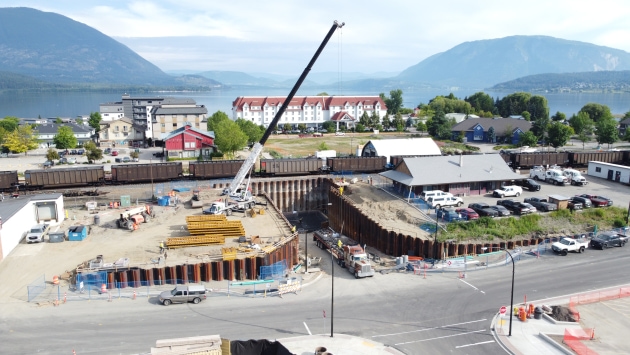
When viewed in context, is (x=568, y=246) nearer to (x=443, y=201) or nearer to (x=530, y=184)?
(x=443, y=201)

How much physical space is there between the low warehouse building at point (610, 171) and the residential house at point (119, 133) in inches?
3042

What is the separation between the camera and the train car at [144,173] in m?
52.1

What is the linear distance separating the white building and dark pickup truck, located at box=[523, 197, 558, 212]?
77917mm

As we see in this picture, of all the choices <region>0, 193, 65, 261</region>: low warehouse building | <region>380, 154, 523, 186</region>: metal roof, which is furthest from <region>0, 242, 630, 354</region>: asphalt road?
<region>380, 154, 523, 186</region>: metal roof

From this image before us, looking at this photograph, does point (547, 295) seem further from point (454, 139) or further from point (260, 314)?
Answer: point (454, 139)

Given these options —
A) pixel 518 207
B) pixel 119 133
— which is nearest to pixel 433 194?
pixel 518 207

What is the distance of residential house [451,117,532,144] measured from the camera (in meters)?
94.1

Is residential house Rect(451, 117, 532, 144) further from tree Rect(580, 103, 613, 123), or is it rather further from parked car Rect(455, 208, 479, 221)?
parked car Rect(455, 208, 479, 221)

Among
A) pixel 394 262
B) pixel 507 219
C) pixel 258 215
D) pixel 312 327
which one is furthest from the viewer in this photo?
pixel 258 215

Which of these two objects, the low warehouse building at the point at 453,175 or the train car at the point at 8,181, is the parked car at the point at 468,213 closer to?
the low warehouse building at the point at 453,175

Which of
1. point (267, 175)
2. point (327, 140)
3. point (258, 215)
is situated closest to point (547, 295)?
point (258, 215)

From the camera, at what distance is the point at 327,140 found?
9938 cm

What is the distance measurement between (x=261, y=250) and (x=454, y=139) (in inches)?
3032

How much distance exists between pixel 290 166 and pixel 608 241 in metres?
34.0
